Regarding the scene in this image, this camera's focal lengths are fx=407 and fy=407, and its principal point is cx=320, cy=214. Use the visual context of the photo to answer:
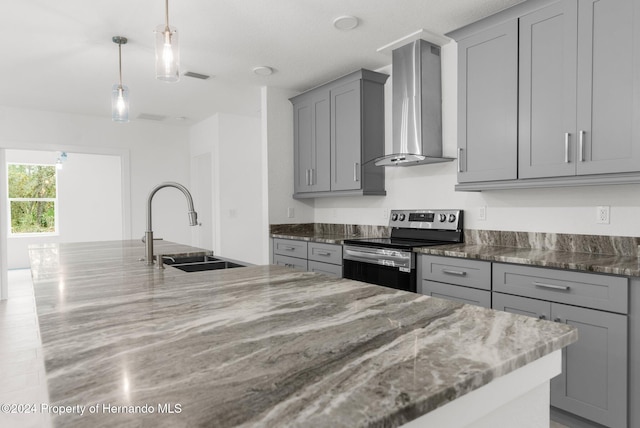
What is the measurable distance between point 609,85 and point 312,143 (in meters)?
2.68

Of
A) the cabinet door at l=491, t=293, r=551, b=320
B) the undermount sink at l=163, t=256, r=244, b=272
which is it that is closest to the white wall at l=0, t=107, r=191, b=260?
the undermount sink at l=163, t=256, r=244, b=272

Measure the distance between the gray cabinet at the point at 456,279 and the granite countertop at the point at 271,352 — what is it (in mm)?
1325

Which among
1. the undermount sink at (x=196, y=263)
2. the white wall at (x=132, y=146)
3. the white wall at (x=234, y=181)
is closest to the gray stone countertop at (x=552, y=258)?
the undermount sink at (x=196, y=263)

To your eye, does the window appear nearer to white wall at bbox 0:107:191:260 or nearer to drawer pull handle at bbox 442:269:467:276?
white wall at bbox 0:107:191:260

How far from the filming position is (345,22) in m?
2.90

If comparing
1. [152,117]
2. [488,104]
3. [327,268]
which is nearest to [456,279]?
[488,104]

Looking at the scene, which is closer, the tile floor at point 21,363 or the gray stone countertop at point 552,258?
the gray stone countertop at point 552,258

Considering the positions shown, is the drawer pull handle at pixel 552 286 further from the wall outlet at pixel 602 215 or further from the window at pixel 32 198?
the window at pixel 32 198

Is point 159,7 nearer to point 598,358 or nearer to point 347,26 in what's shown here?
point 347,26

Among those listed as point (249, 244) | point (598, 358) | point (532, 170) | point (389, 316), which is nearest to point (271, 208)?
point (249, 244)

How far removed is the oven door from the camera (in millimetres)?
2885

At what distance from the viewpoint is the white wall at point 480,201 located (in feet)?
7.97

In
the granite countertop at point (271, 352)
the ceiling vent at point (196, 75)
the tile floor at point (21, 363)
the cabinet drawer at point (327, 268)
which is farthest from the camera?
the ceiling vent at point (196, 75)

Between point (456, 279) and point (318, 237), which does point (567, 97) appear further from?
point (318, 237)
